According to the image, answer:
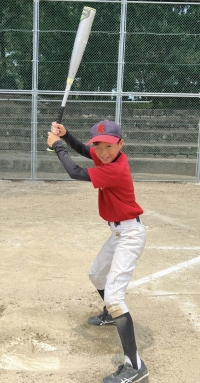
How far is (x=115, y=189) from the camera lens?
306 cm

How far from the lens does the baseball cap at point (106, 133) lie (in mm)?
2930

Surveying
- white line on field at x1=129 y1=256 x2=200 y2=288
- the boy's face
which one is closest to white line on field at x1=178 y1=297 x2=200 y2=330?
white line on field at x1=129 y1=256 x2=200 y2=288

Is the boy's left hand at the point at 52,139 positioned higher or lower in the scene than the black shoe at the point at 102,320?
higher

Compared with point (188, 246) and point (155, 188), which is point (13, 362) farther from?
point (155, 188)

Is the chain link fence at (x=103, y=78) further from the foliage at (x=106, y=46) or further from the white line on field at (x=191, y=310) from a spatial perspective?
the white line on field at (x=191, y=310)

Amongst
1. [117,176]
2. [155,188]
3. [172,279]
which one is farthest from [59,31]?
[117,176]

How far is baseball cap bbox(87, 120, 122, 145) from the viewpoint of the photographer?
293 cm

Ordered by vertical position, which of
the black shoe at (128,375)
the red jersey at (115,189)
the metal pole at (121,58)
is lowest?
the black shoe at (128,375)

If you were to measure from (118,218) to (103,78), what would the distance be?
7.52 metres

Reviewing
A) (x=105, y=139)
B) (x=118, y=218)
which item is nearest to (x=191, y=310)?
(x=118, y=218)

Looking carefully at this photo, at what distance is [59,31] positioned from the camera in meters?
9.72

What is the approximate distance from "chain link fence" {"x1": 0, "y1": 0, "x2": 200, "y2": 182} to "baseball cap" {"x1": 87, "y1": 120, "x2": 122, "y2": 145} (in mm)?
6650

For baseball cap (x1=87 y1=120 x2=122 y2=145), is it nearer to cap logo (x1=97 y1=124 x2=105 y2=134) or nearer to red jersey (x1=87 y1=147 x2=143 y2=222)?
cap logo (x1=97 y1=124 x2=105 y2=134)

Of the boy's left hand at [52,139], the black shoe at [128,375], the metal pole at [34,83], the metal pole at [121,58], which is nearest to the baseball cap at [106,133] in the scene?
the boy's left hand at [52,139]
